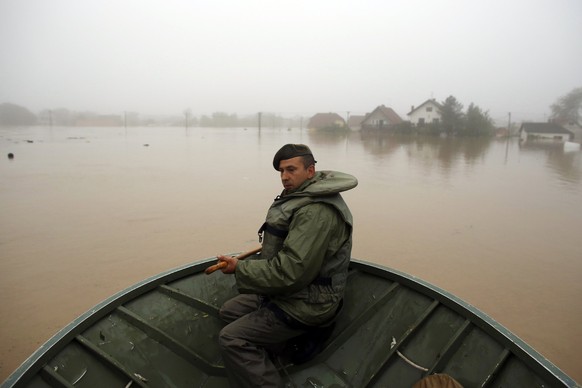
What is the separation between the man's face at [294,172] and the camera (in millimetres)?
2371

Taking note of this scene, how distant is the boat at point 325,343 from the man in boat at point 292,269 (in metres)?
0.44

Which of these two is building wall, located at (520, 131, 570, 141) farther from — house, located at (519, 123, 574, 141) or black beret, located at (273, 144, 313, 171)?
black beret, located at (273, 144, 313, 171)

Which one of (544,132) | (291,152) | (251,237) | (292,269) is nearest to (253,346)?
(292,269)

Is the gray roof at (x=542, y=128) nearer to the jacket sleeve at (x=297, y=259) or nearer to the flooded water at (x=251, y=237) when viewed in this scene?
the flooded water at (x=251, y=237)

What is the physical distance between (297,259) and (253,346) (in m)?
0.67

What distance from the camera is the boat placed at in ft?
7.06

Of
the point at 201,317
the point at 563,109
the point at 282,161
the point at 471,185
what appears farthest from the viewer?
the point at 563,109

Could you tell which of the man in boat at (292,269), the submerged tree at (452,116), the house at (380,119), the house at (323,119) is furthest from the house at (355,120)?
the man in boat at (292,269)

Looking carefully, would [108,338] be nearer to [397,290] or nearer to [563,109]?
[397,290]

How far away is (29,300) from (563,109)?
84741mm

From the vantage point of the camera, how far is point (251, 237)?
7832 mm

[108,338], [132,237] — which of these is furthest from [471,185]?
[108,338]

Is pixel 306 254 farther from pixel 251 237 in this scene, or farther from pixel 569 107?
pixel 569 107

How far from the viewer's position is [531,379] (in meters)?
1.97
